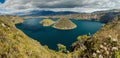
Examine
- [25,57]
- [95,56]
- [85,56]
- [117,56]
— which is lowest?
[85,56]

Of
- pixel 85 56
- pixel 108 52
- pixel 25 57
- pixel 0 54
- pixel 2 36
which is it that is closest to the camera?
pixel 108 52

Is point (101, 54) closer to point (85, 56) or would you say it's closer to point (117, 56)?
point (117, 56)

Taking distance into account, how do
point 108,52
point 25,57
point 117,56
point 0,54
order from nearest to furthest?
1. point 117,56
2. point 108,52
3. point 0,54
4. point 25,57

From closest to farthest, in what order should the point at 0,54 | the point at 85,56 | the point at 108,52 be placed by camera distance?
1. the point at 108,52
2. the point at 0,54
3. the point at 85,56

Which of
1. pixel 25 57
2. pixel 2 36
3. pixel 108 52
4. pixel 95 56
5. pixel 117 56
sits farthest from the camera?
pixel 2 36

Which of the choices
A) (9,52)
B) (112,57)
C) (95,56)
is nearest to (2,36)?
(9,52)

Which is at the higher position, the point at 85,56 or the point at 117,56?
the point at 117,56

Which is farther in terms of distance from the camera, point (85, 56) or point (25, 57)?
point (85, 56)

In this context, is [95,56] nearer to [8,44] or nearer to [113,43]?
[113,43]

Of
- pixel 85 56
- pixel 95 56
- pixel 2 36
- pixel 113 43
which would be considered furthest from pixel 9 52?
pixel 85 56
